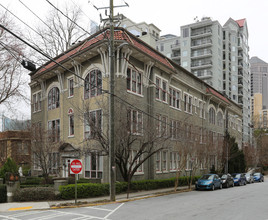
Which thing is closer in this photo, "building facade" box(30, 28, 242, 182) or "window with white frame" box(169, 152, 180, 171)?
"building facade" box(30, 28, 242, 182)

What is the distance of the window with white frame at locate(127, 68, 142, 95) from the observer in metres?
25.4

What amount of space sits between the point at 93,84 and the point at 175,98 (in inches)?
417

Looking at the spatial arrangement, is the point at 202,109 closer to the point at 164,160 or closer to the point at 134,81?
the point at 164,160

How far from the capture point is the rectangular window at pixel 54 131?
27.2 metres

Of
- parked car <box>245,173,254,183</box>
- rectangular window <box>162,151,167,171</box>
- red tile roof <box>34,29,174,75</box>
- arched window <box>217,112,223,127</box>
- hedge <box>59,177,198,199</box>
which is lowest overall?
parked car <box>245,173,254,183</box>

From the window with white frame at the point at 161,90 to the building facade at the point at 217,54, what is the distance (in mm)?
46310

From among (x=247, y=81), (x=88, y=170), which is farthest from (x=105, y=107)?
(x=247, y=81)

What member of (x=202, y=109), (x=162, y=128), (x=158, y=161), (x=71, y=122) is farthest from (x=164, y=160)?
(x=202, y=109)

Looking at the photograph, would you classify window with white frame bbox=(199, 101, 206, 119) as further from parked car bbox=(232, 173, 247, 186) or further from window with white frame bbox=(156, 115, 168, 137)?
window with white frame bbox=(156, 115, 168, 137)

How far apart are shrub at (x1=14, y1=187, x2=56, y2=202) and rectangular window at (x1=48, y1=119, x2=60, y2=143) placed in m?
8.54

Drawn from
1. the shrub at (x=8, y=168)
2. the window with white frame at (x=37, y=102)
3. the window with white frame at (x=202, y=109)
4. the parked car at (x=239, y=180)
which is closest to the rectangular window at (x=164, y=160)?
the parked car at (x=239, y=180)

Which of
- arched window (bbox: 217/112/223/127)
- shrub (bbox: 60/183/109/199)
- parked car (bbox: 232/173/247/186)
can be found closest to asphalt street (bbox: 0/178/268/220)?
shrub (bbox: 60/183/109/199)

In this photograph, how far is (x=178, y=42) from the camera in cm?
8581

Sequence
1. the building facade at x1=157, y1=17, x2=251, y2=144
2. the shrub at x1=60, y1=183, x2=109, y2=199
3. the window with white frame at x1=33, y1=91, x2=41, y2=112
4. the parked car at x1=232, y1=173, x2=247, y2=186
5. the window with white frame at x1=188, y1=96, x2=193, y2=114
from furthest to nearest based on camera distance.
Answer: the building facade at x1=157, y1=17, x2=251, y2=144
the window with white frame at x1=188, y1=96, x2=193, y2=114
the window with white frame at x1=33, y1=91, x2=41, y2=112
the parked car at x1=232, y1=173, x2=247, y2=186
the shrub at x1=60, y1=183, x2=109, y2=199
